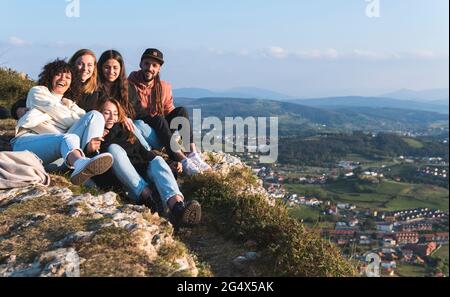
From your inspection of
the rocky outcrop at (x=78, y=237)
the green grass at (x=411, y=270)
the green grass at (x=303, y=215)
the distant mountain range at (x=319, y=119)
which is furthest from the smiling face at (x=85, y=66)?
the distant mountain range at (x=319, y=119)

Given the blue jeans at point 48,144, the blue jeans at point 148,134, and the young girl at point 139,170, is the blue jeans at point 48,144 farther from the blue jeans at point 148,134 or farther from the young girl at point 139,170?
the blue jeans at point 148,134

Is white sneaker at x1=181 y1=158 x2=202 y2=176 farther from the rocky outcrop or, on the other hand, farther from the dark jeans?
the rocky outcrop

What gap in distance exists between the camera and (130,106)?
7.68 meters

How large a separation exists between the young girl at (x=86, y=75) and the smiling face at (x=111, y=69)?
0.81 ft

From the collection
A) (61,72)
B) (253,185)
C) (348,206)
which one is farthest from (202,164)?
(348,206)

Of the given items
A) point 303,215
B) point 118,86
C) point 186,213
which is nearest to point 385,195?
point 303,215

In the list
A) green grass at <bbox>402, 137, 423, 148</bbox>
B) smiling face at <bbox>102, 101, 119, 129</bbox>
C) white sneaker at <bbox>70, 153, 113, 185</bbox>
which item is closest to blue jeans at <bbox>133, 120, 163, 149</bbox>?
smiling face at <bbox>102, 101, 119, 129</bbox>

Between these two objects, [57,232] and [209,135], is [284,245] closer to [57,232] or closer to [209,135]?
[57,232]

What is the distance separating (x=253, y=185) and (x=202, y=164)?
1171 mm

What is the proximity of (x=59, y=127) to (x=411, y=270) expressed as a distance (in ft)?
128

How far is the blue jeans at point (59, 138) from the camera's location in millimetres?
6336

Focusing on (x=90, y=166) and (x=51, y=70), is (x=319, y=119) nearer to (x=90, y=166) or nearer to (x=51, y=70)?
(x=51, y=70)

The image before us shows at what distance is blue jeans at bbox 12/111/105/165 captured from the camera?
6336mm

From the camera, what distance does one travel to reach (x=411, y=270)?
129 ft
